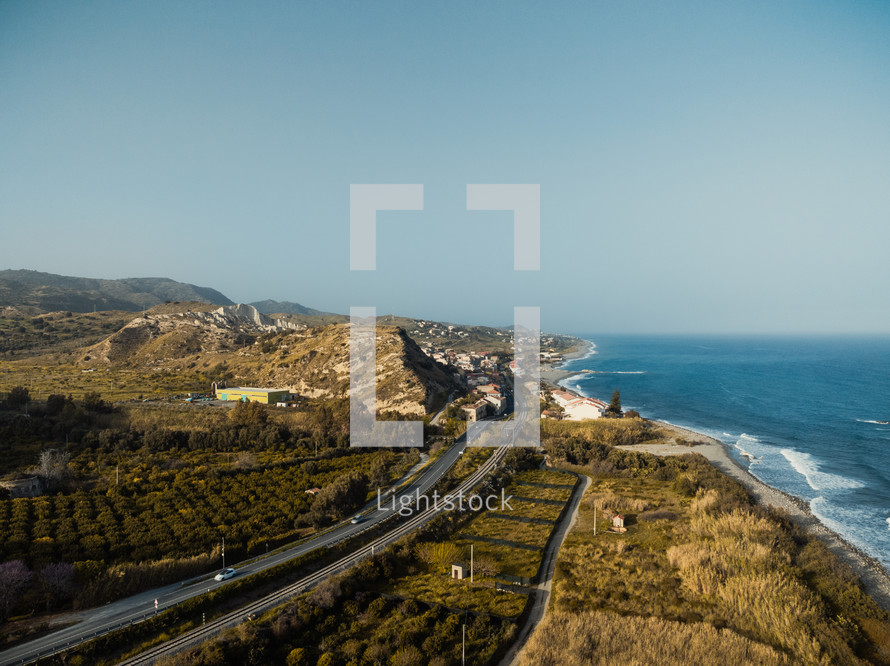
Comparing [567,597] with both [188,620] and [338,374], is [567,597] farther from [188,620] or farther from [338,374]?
[338,374]

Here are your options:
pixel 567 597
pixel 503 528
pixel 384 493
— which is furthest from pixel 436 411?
pixel 567 597

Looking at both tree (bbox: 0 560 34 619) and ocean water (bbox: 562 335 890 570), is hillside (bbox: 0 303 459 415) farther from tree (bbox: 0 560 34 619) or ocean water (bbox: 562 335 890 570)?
tree (bbox: 0 560 34 619)

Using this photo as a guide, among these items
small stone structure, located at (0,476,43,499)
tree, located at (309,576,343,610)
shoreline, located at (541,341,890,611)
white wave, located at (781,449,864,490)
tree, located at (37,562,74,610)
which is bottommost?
white wave, located at (781,449,864,490)

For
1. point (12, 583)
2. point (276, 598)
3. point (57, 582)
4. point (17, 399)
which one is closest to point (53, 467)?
point (12, 583)

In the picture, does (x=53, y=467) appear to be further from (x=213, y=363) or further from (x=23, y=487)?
(x=213, y=363)

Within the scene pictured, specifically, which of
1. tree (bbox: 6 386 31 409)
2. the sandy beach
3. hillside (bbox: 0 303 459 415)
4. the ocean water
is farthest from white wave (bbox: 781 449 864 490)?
tree (bbox: 6 386 31 409)
